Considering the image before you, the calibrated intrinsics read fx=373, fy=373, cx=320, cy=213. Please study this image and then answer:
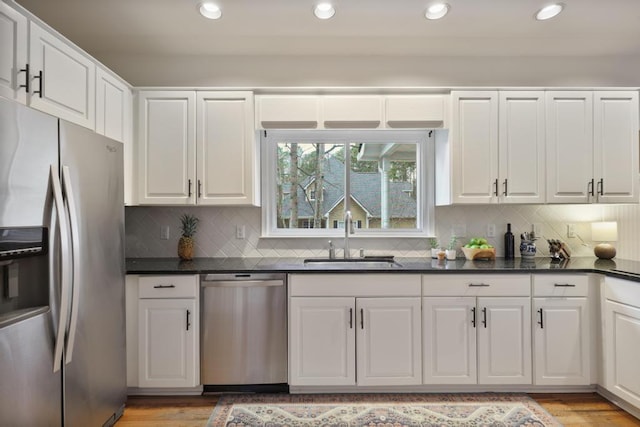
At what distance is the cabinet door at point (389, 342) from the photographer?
2463 millimetres

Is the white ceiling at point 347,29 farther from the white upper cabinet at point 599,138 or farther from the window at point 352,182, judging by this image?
the window at point 352,182

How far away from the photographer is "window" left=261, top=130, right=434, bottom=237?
3205 millimetres

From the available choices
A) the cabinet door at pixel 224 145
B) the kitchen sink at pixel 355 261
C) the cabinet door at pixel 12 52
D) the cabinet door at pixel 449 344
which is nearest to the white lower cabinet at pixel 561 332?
the cabinet door at pixel 449 344

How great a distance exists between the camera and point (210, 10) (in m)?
2.46

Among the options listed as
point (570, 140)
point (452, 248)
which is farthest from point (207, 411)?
point (570, 140)

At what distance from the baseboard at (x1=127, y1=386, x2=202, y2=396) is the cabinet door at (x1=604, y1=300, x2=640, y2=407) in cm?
265

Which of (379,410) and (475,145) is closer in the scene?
(379,410)

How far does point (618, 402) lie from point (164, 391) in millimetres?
2944

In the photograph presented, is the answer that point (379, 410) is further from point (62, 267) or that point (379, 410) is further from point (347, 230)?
point (62, 267)

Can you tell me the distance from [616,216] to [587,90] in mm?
1070

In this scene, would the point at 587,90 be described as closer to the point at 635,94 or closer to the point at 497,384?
the point at 635,94

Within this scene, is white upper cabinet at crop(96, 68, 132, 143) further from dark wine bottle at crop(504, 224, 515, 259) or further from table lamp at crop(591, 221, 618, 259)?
table lamp at crop(591, 221, 618, 259)

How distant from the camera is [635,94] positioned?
278 cm

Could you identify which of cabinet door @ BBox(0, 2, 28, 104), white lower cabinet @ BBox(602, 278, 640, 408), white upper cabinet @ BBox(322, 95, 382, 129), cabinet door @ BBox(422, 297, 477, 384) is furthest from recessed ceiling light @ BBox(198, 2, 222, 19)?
white lower cabinet @ BBox(602, 278, 640, 408)
